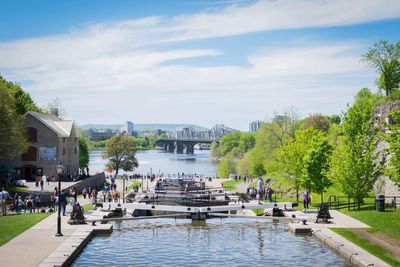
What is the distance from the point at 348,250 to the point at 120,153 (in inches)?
3514

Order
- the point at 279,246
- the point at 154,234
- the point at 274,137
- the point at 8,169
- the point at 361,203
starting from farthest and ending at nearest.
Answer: the point at 274,137, the point at 8,169, the point at 361,203, the point at 154,234, the point at 279,246

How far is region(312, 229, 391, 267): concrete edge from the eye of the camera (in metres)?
26.2

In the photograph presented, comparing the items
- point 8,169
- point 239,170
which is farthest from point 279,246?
point 239,170

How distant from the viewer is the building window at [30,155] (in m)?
79.4

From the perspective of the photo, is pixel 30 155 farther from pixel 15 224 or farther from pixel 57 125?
pixel 15 224

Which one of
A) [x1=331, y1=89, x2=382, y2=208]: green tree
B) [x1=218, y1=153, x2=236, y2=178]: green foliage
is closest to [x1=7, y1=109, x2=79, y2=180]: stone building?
[x1=331, y1=89, x2=382, y2=208]: green tree

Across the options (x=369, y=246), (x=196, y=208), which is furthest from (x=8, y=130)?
Result: (x=369, y=246)

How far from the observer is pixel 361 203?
49031 millimetres

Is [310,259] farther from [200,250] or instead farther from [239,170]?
[239,170]

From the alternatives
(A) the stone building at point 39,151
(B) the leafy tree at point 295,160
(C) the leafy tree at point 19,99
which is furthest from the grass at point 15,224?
(C) the leafy tree at point 19,99

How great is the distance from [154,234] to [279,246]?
8.80 metres

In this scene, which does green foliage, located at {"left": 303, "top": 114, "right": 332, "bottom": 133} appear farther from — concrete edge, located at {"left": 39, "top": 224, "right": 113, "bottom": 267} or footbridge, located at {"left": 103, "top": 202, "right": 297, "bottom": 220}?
concrete edge, located at {"left": 39, "top": 224, "right": 113, "bottom": 267}

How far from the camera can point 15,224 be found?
37406mm

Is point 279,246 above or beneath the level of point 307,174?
beneath
